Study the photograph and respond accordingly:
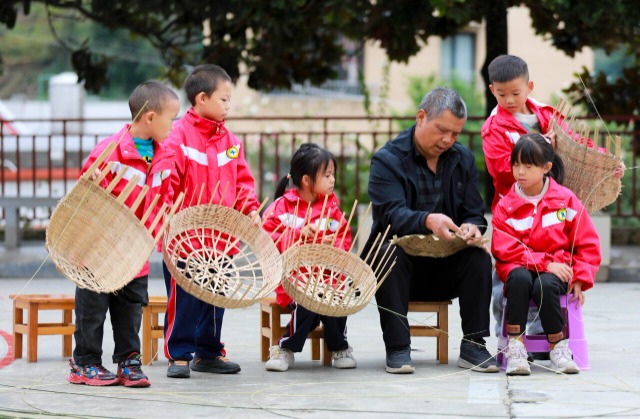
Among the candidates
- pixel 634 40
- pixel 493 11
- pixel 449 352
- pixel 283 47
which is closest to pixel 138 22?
pixel 283 47

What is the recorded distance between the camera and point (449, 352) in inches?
277

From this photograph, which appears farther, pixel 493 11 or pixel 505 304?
pixel 493 11

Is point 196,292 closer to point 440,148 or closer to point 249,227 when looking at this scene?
point 249,227

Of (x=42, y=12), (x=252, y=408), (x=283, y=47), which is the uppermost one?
(x=42, y=12)

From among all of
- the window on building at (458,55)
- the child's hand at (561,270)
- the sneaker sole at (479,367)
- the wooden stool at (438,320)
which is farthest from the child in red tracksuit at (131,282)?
the window on building at (458,55)

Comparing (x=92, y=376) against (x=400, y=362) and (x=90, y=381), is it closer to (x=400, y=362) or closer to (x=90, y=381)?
(x=90, y=381)

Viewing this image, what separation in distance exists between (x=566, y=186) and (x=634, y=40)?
7.43 metres

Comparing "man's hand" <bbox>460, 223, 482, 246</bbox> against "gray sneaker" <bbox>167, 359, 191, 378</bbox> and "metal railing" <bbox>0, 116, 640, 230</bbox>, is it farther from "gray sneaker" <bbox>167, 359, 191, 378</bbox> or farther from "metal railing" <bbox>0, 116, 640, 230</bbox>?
→ "metal railing" <bbox>0, 116, 640, 230</bbox>

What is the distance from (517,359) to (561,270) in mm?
512

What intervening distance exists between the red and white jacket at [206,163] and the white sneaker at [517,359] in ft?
4.94

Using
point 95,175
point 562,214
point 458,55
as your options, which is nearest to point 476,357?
point 562,214

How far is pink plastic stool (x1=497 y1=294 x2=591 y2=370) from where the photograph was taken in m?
6.28

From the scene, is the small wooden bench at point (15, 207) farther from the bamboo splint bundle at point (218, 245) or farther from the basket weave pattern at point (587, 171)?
the basket weave pattern at point (587, 171)

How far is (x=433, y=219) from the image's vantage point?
616cm
